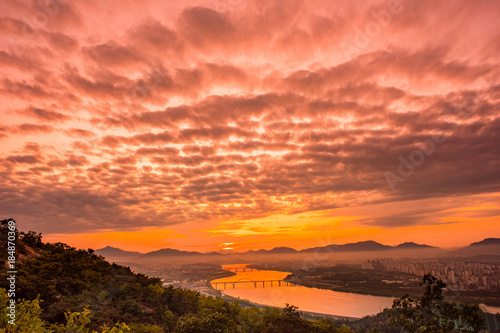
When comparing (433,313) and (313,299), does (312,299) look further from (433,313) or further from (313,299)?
(433,313)

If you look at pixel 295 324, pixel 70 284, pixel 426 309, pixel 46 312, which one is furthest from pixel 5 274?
pixel 426 309

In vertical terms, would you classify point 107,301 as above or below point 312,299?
above

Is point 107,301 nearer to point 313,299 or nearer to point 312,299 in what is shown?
point 312,299

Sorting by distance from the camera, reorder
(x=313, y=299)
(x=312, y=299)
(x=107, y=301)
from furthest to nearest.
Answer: (x=313, y=299)
(x=312, y=299)
(x=107, y=301)

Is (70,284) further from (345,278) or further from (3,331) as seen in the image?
(345,278)

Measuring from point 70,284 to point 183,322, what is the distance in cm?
907

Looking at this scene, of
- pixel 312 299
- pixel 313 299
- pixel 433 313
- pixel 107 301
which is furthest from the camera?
pixel 313 299

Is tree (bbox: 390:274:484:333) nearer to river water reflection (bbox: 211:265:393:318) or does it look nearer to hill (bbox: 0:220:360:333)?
hill (bbox: 0:220:360:333)

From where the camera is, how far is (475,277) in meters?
98.4

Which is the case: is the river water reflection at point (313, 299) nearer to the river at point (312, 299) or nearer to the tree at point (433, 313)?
the river at point (312, 299)

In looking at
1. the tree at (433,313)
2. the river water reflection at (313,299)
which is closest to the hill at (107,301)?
the tree at (433,313)

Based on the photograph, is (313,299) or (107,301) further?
(313,299)

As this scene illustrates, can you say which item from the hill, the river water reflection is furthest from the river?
the hill

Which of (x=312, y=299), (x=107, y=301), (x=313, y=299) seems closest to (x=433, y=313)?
(x=107, y=301)
